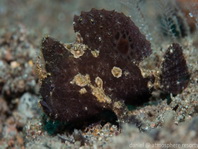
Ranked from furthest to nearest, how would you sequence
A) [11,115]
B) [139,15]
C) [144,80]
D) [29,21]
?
[29,21]
[11,115]
[139,15]
[144,80]

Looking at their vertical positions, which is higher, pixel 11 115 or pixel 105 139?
pixel 11 115

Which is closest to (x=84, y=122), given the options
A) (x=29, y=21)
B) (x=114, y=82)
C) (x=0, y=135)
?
(x=114, y=82)

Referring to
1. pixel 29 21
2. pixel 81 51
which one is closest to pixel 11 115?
pixel 81 51

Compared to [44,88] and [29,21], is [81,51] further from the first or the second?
[29,21]

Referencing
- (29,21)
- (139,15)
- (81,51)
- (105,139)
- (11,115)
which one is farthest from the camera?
(29,21)

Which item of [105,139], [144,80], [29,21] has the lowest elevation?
[105,139]

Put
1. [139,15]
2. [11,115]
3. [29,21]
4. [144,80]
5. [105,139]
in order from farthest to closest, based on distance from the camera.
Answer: [29,21]
[11,115]
[139,15]
[144,80]
[105,139]

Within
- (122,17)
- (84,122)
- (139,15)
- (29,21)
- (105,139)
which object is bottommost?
(105,139)

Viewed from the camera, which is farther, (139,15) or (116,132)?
(139,15)

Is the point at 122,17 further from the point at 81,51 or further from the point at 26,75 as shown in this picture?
the point at 26,75
